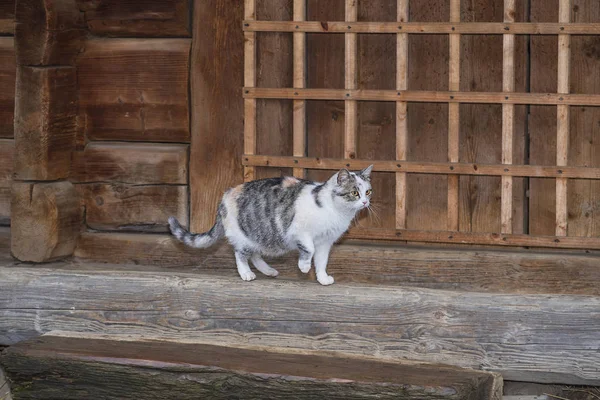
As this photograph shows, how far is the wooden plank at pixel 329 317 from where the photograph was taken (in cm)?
431

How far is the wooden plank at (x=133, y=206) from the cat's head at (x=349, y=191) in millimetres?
1079

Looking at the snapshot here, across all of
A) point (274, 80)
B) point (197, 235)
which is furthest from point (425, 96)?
point (197, 235)

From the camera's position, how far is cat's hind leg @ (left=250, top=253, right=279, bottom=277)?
4871 millimetres

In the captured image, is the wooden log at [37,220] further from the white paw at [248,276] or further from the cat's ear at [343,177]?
the cat's ear at [343,177]

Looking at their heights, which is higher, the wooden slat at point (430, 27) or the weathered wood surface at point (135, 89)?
the wooden slat at point (430, 27)

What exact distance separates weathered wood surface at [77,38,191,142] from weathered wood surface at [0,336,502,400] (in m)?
1.32

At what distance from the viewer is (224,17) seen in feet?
16.6

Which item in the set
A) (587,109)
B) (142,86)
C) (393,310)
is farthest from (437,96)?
(142,86)


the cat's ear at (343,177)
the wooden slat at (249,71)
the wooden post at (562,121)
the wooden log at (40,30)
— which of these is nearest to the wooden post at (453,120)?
the wooden post at (562,121)

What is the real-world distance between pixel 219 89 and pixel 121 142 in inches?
24.5

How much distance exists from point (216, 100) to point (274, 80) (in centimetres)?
31

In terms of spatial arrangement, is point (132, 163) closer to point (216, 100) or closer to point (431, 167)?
point (216, 100)

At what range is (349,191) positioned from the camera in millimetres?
4422

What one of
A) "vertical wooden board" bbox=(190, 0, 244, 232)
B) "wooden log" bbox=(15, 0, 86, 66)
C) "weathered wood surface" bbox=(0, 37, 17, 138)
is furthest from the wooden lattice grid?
"weathered wood surface" bbox=(0, 37, 17, 138)
